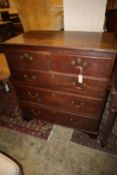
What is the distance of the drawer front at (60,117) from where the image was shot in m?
1.46

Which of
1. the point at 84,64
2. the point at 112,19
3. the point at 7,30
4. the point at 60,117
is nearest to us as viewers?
the point at 84,64

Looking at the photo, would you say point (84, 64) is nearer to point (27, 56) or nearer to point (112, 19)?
point (27, 56)

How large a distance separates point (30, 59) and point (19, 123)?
1.07 metres

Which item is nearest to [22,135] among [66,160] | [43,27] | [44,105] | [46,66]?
[44,105]

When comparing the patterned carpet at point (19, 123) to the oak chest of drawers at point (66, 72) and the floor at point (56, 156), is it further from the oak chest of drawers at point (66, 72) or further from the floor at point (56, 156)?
the oak chest of drawers at point (66, 72)

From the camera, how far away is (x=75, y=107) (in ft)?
4.55

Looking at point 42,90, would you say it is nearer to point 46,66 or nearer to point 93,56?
point 46,66

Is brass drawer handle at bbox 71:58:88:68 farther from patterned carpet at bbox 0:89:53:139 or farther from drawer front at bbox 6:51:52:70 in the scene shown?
patterned carpet at bbox 0:89:53:139

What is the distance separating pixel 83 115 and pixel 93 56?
2.30 ft

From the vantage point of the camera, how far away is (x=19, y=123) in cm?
185

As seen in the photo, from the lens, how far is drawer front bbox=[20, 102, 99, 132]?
146 cm

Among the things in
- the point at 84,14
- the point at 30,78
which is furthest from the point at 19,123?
the point at 84,14

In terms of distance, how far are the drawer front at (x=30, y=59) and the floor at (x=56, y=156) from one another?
0.94m

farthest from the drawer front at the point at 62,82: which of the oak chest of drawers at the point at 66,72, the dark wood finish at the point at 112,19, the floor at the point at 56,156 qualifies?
the dark wood finish at the point at 112,19
